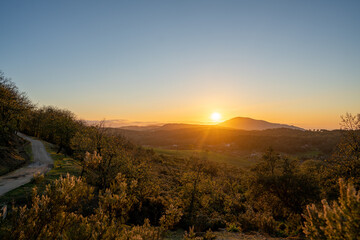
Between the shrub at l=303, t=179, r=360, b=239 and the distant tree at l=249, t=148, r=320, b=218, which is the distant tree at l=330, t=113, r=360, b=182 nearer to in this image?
the distant tree at l=249, t=148, r=320, b=218

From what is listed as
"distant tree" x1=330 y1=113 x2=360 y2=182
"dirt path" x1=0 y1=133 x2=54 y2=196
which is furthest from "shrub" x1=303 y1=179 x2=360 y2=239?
"dirt path" x1=0 y1=133 x2=54 y2=196

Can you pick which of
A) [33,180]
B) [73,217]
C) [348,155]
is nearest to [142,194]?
[33,180]

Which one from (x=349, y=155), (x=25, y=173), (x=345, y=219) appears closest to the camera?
(x=345, y=219)

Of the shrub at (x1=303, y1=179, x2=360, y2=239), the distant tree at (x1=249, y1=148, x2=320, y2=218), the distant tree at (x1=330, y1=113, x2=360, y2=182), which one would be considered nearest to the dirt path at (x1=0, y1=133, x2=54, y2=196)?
the shrub at (x1=303, y1=179, x2=360, y2=239)

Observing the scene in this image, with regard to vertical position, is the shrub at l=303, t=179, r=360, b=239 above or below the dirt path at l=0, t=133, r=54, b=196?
above

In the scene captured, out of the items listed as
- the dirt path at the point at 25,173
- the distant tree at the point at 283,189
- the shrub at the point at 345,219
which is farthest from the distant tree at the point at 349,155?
the dirt path at the point at 25,173

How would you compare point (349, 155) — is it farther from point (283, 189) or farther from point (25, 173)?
point (25, 173)

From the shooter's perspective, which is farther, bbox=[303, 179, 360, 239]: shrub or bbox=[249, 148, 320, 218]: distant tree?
bbox=[249, 148, 320, 218]: distant tree

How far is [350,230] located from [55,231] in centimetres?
931

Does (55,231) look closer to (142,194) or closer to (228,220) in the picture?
(142,194)

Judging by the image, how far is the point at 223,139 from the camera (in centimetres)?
16712

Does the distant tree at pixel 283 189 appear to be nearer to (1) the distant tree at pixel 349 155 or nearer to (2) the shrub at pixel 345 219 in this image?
(1) the distant tree at pixel 349 155

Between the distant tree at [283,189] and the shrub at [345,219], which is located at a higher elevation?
the shrub at [345,219]

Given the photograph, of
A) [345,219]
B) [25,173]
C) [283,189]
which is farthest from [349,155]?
[25,173]
